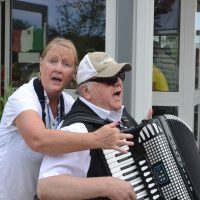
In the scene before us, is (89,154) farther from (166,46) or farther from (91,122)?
(166,46)

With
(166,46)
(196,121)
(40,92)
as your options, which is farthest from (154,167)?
(196,121)

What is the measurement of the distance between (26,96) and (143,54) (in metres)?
1.93

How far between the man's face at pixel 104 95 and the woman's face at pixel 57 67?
12.2 inches

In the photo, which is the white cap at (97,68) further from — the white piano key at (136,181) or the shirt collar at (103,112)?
the white piano key at (136,181)

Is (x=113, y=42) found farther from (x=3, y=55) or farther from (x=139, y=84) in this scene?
(x=3, y=55)

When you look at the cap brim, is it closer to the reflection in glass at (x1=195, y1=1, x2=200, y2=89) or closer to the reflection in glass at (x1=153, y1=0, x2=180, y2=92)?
the reflection in glass at (x1=153, y1=0, x2=180, y2=92)

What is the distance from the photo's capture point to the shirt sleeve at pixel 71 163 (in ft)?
6.95

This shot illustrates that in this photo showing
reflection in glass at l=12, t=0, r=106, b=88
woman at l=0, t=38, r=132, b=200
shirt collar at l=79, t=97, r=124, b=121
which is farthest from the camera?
reflection in glass at l=12, t=0, r=106, b=88

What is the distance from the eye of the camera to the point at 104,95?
7.34ft

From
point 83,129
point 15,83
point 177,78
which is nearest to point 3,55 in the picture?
point 15,83

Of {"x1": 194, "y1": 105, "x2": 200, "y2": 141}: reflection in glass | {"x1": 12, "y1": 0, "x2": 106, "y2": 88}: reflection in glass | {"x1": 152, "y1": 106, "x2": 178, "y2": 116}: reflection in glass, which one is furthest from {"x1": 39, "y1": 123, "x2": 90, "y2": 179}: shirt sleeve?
{"x1": 194, "y1": 105, "x2": 200, "y2": 141}: reflection in glass

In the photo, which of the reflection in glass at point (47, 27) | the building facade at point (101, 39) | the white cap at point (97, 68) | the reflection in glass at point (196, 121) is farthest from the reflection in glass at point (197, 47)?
the white cap at point (97, 68)

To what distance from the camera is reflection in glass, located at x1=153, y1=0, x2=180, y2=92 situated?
18.6 ft

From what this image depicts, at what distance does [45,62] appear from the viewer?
253 cm
